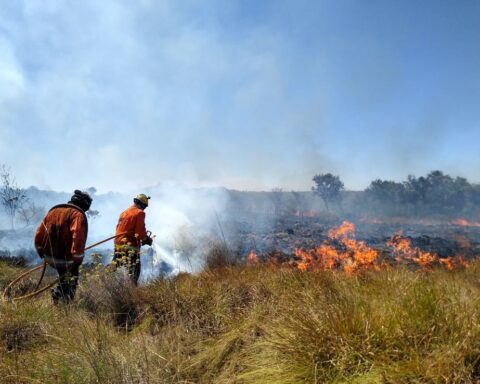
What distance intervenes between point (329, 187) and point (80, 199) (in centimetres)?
3505

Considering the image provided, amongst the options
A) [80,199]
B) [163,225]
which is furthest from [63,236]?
[163,225]

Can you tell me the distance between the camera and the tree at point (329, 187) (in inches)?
1475

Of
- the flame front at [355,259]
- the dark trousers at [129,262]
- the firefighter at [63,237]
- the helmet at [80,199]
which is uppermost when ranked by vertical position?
the helmet at [80,199]

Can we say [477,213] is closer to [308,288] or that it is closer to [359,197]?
[359,197]

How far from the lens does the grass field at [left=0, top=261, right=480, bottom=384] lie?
2156mm

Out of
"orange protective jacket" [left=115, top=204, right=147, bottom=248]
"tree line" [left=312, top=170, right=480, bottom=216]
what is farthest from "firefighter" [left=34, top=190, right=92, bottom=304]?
"tree line" [left=312, top=170, right=480, bottom=216]

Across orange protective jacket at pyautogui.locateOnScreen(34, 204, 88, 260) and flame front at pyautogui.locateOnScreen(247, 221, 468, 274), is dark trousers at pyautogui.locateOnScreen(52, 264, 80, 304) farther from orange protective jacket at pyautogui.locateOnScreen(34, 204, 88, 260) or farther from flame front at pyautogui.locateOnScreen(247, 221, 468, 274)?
flame front at pyautogui.locateOnScreen(247, 221, 468, 274)

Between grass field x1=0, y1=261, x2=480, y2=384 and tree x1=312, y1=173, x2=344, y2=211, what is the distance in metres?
34.3

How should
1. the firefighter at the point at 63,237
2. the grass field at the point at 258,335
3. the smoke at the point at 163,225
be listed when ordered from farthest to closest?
the smoke at the point at 163,225 < the firefighter at the point at 63,237 < the grass field at the point at 258,335

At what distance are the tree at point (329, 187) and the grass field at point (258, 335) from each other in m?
34.3

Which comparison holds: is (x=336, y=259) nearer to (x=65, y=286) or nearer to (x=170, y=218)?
(x=65, y=286)

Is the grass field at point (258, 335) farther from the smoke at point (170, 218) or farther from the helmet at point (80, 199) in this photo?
the smoke at point (170, 218)

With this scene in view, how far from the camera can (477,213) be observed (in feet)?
107

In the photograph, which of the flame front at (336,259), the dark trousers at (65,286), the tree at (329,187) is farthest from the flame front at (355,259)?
the tree at (329,187)
